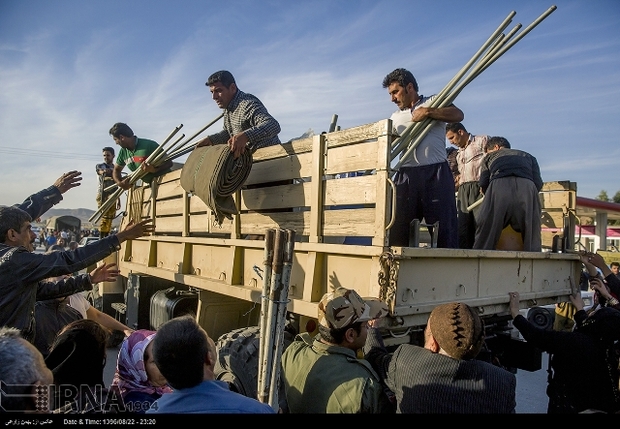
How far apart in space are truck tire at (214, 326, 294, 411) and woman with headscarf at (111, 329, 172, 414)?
694 mm

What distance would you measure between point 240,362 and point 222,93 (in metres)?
2.31

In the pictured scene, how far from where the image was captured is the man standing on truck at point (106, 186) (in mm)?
6660

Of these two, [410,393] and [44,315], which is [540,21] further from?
[44,315]

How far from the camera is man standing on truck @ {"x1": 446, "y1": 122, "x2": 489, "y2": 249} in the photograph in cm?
504

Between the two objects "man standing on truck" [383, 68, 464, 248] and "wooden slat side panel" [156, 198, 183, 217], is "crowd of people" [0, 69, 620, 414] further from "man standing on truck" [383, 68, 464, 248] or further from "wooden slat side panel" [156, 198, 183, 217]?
"wooden slat side panel" [156, 198, 183, 217]

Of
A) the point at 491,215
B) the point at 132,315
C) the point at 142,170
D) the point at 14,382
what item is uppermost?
the point at 142,170

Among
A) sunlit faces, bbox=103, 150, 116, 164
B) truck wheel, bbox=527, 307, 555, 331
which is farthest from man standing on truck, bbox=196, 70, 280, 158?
sunlit faces, bbox=103, 150, 116, 164

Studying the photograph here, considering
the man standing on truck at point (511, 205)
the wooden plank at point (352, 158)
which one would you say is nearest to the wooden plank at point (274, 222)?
the wooden plank at point (352, 158)

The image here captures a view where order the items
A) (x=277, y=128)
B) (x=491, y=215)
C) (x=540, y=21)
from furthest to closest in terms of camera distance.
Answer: (x=491, y=215)
(x=277, y=128)
(x=540, y=21)

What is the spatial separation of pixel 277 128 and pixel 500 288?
2.04 m

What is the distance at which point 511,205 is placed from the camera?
4180mm

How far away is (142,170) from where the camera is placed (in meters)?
5.32

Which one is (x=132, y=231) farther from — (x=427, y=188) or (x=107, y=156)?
(x=107, y=156)

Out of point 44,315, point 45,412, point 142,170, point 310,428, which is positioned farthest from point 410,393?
point 142,170
